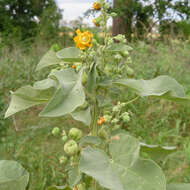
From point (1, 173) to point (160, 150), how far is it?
1.11 ft

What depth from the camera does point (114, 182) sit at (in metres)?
0.35

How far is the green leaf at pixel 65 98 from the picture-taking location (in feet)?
1.22

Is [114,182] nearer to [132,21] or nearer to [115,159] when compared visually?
[115,159]

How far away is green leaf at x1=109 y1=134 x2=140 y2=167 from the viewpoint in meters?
0.40

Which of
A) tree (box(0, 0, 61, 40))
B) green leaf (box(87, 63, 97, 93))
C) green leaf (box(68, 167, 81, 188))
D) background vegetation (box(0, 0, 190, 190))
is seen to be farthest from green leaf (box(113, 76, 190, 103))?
tree (box(0, 0, 61, 40))

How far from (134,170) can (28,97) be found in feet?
0.72

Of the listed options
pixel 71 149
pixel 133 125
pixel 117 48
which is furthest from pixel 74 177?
pixel 133 125

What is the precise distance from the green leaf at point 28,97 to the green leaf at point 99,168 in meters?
0.14

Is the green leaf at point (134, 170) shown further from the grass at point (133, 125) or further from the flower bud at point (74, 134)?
the grass at point (133, 125)

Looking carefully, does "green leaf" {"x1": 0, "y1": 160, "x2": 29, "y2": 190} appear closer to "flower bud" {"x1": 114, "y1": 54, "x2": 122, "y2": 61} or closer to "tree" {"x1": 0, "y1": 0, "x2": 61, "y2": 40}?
"flower bud" {"x1": 114, "y1": 54, "x2": 122, "y2": 61}

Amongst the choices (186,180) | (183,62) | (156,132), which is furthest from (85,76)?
(183,62)

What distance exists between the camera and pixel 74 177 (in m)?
0.47

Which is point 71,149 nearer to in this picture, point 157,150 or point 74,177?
point 74,177

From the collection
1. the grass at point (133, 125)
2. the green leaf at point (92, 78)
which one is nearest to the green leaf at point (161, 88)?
the green leaf at point (92, 78)
